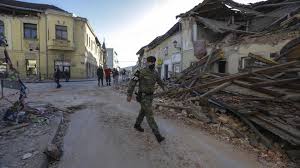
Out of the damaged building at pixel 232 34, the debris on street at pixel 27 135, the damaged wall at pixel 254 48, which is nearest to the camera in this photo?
the debris on street at pixel 27 135

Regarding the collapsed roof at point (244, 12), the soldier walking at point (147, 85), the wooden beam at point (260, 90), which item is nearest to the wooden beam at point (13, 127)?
the soldier walking at point (147, 85)

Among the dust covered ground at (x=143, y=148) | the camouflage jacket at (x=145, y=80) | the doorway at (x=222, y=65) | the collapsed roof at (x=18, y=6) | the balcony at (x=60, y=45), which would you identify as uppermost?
the collapsed roof at (x=18, y=6)

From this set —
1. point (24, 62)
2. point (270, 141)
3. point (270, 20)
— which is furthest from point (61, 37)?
point (270, 141)

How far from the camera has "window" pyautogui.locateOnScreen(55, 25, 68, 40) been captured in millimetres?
28700

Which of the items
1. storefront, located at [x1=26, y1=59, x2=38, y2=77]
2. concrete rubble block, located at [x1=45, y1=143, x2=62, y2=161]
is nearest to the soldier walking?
concrete rubble block, located at [x1=45, y1=143, x2=62, y2=161]

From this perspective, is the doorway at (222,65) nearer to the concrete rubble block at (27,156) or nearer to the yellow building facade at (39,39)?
the concrete rubble block at (27,156)

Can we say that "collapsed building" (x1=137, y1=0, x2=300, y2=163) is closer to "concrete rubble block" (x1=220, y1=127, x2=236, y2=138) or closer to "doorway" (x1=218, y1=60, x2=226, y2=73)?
"doorway" (x1=218, y1=60, x2=226, y2=73)

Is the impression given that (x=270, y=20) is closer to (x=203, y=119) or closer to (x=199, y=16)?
(x=199, y=16)

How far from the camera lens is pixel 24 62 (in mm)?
27531

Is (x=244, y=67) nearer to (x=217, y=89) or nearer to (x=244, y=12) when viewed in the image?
(x=217, y=89)

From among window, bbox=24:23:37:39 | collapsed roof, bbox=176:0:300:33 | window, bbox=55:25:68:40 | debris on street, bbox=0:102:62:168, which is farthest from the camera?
window, bbox=55:25:68:40

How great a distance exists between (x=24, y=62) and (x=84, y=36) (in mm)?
8463

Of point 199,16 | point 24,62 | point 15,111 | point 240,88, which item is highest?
point 199,16

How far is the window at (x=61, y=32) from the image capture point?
2870cm
